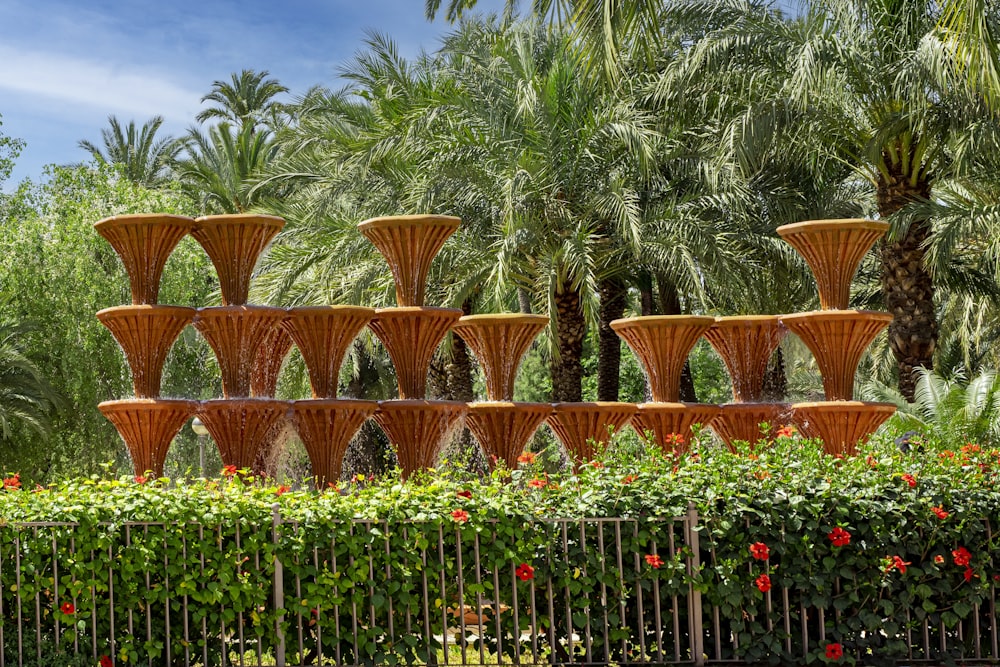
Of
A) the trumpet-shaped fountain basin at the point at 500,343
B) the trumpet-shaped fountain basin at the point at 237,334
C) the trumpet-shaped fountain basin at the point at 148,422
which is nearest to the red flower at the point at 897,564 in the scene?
the trumpet-shaped fountain basin at the point at 500,343

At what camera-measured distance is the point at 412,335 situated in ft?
33.8

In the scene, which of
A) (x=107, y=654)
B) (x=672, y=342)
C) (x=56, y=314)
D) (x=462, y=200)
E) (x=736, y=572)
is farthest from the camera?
(x=56, y=314)

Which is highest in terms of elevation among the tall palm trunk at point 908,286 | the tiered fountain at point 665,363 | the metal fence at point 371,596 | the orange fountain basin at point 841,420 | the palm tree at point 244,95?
the palm tree at point 244,95

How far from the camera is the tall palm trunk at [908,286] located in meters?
15.5

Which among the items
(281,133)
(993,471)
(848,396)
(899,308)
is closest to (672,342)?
(848,396)

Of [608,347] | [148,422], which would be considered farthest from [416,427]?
[608,347]

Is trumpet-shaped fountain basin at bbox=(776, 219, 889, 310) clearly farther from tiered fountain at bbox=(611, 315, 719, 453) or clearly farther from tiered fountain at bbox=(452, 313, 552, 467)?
tiered fountain at bbox=(452, 313, 552, 467)

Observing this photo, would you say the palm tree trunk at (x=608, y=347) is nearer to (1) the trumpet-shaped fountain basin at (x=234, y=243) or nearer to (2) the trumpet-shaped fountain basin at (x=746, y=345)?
(2) the trumpet-shaped fountain basin at (x=746, y=345)

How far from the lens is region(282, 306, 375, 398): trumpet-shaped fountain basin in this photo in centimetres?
1002

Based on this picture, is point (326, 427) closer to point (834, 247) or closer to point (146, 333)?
point (146, 333)

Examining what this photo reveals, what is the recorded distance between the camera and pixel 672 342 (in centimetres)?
1102

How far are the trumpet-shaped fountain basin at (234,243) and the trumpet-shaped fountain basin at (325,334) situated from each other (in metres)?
0.57

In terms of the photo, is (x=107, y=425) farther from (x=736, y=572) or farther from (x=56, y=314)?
(x=736, y=572)

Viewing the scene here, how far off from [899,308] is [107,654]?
12.0m
